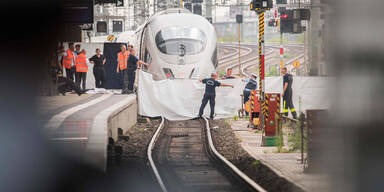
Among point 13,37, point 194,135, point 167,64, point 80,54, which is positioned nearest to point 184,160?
point 194,135

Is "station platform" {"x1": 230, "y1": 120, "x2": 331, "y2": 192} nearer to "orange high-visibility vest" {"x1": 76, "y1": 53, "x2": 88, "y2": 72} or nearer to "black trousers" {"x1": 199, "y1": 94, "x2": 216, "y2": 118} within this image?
"black trousers" {"x1": 199, "y1": 94, "x2": 216, "y2": 118}

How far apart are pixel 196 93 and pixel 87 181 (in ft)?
40.5

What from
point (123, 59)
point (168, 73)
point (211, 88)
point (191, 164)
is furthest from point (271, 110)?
point (168, 73)

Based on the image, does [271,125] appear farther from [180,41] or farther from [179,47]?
[180,41]

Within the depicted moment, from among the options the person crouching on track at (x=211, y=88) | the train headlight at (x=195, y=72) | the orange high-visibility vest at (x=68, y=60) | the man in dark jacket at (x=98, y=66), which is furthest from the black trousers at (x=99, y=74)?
the train headlight at (x=195, y=72)

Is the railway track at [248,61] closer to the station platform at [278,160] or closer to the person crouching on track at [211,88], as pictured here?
the person crouching on track at [211,88]

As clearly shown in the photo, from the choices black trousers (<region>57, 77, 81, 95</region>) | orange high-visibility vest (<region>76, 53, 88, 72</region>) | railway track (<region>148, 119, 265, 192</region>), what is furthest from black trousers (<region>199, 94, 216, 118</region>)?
black trousers (<region>57, 77, 81, 95</region>)

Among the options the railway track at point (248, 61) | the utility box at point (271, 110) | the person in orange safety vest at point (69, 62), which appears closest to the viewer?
the utility box at point (271, 110)

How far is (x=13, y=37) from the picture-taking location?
6949 mm

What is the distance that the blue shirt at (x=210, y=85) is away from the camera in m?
18.9

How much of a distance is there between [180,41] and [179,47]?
271 millimetres

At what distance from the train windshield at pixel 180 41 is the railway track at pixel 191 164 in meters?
5.87

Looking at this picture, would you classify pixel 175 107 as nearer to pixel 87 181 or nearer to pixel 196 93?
pixel 196 93

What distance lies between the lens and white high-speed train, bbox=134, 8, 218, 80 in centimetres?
2200
